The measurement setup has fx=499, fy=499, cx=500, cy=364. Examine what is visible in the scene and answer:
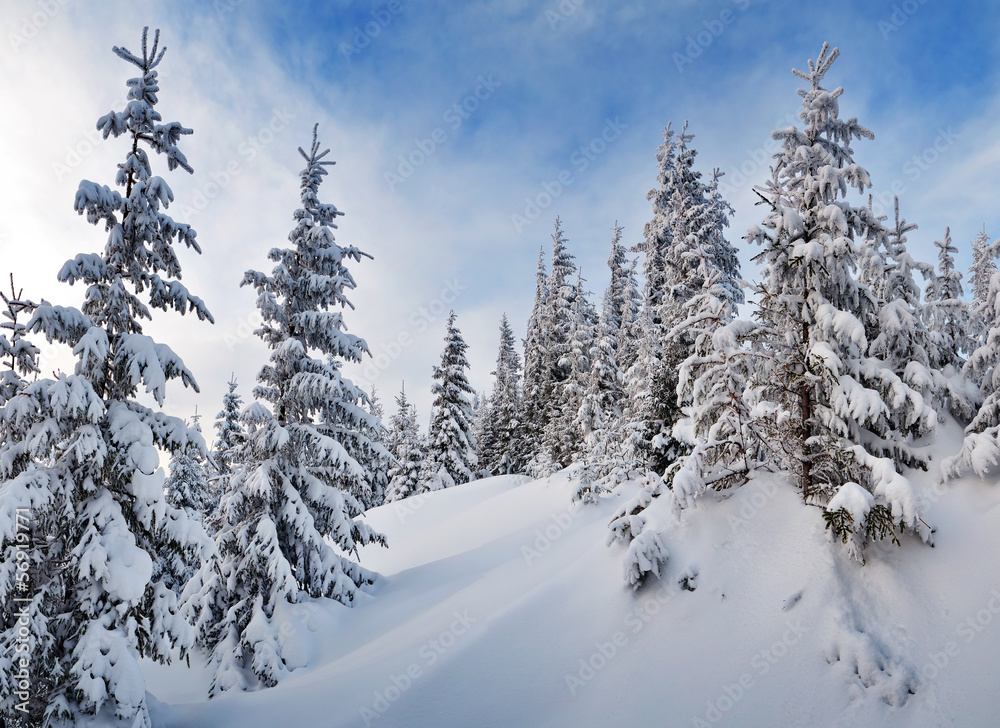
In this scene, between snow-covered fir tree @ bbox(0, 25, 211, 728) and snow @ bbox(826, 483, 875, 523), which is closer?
snow-covered fir tree @ bbox(0, 25, 211, 728)

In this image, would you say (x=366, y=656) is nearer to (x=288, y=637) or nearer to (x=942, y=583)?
(x=288, y=637)

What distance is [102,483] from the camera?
Result: 7.57 metres

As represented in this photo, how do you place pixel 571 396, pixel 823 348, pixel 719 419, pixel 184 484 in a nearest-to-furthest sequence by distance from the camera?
pixel 823 348, pixel 719 419, pixel 184 484, pixel 571 396

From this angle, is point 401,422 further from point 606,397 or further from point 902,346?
point 902,346

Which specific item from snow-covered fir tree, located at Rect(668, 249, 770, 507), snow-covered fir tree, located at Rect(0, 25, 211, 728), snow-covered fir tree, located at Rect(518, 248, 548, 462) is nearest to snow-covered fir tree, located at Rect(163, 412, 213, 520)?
snow-covered fir tree, located at Rect(0, 25, 211, 728)

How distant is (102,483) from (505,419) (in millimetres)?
35214

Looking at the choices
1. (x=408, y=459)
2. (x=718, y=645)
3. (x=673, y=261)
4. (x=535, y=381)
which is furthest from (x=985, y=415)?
(x=408, y=459)

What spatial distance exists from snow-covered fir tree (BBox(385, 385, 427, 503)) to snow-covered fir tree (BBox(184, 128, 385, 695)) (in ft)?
70.6

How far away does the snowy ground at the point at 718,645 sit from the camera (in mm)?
6469

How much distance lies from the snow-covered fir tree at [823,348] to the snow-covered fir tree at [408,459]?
93.3ft

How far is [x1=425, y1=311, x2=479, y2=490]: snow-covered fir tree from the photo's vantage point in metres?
34.1

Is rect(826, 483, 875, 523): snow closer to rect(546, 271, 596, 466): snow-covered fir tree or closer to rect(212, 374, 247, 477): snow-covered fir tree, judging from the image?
rect(546, 271, 596, 466): snow-covered fir tree

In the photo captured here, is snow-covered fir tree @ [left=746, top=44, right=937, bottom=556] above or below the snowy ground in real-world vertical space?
above

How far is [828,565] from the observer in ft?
26.0
